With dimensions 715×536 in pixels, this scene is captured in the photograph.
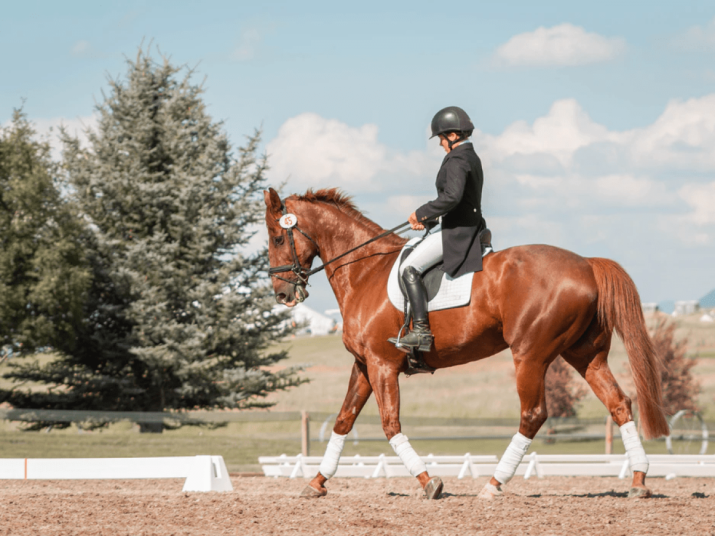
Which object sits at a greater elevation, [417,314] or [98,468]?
[417,314]

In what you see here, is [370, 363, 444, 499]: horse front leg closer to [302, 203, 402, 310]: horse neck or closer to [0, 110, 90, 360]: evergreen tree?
[302, 203, 402, 310]: horse neck

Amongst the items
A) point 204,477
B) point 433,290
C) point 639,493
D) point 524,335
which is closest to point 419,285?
point 433,290

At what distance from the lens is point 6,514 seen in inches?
225

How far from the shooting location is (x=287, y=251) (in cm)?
747

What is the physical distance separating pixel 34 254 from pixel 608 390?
14632 mm

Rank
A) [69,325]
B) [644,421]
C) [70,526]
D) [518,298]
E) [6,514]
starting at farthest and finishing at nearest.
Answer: [69,325] → [644,421] → [518,298] → [6,514] → [70,526]

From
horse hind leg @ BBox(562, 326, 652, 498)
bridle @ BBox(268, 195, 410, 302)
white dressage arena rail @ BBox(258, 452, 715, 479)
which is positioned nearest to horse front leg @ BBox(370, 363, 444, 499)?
bridle @ BBox(268, 195, 410, 302)

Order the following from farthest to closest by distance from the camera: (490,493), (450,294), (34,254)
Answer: (34,254) → (450,294) → (490,493)

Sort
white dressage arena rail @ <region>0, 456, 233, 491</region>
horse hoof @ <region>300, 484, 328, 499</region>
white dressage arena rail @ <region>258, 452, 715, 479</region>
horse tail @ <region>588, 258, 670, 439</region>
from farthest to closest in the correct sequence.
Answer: white dressage arena rail @ <region>258, 452, 715, 479</region>, white dressage arena rail @ <region>0, 456, 233, 491</region>, horse hoof @ <region>300, 484, 328, 499</region>, horse tail @ <region>588, 258, 670, 439</region>

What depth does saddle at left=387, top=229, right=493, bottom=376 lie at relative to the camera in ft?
21.5

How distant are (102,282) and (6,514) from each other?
603 inches

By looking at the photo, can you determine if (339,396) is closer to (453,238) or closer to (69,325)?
(69,325)

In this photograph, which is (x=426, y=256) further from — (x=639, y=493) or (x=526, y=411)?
(x=639, y=493)

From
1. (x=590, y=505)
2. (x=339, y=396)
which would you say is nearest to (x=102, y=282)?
(x=590, y=505)
